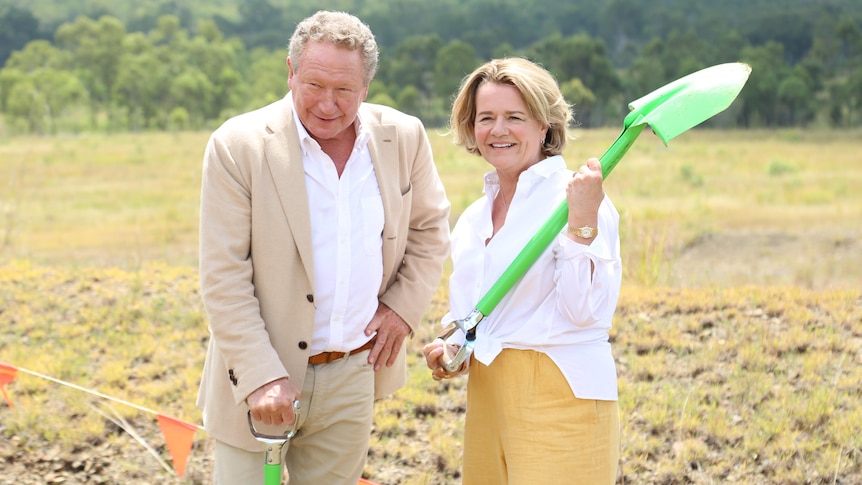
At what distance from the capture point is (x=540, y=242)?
8.16ft

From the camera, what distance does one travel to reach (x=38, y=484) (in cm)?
452

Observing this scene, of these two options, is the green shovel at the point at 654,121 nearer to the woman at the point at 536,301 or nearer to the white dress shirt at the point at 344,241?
the woman at the point at 536,301

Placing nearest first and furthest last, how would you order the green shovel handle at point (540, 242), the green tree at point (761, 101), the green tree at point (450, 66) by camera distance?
the green shovel handle at point (540, 242) → the green tree at point (761, 101) → the green tree at point (450, 66)

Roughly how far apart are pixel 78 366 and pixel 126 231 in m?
15.2

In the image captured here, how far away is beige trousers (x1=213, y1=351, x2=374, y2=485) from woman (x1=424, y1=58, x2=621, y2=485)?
0.31 metres

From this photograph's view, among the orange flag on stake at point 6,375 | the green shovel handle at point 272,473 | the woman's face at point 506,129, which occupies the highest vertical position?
the woman's face at point 506,129

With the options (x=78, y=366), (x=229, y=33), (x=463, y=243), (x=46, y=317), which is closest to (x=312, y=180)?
(x=463, y=243)

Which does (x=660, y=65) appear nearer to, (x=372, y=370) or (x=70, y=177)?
(x=70, y=177)

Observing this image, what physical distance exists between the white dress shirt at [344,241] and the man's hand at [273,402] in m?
0.19

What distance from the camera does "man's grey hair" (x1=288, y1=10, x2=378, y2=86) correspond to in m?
2.52

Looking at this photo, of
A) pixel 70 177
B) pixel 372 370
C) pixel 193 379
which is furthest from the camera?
pixel 70 177

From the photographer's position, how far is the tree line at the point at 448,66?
6800 centimetres

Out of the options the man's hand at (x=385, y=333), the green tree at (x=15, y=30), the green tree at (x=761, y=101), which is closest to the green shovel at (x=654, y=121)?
the man's hand at (x=385, y=333)

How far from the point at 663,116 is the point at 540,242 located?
50 cm
